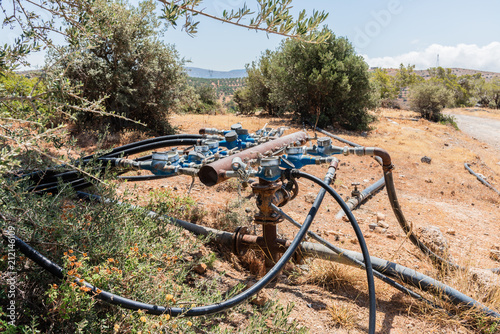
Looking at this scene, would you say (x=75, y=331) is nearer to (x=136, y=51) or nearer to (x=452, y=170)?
(x=136, y=51)

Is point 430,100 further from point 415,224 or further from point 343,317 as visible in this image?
point 343,317

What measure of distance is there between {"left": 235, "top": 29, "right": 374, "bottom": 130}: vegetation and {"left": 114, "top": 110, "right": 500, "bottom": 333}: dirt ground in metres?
2.92

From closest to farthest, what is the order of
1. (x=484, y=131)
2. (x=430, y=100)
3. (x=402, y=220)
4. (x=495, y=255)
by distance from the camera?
(x=402, y=220)
(x=495, y=255)
(x=484, y=131)
(x=430, y=100)

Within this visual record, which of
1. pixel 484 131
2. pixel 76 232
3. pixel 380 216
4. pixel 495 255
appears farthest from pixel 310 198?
pixel 484 131

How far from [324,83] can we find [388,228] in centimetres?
831

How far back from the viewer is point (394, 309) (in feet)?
8.75

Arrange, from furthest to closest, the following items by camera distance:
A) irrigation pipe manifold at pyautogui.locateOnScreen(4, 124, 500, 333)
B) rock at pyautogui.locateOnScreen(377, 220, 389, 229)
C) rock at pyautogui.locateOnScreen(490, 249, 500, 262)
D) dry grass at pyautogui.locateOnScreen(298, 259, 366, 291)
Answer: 1. rock at pyautogui.locateOnScreen(377, 220, 389, 229)
2. rock at pyautogui.locateOnScreen(490, 249, 500, 262)
3. dry grass at pyautogui.locateOnScreen(298, 259, 366, 291)
4. irrigation pipe manifold at pyautogui.locateOnScreen(4, 124, 500, 333)

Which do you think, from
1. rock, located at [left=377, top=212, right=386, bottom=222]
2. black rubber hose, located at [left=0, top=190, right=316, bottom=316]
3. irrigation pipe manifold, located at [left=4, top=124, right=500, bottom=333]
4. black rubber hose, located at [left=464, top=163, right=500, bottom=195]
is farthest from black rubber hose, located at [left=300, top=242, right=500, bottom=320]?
black rubber hose, located at [left=464, top=163, right=500, bottom=195]

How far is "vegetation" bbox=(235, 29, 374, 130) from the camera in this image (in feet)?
Result: 38.3

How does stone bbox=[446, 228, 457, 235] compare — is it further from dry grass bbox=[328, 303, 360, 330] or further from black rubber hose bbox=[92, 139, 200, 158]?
black rubber hose bbox=[92, 139, 200, 158]

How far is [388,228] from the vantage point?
4559mm

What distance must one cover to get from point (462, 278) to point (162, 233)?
8.63 feet

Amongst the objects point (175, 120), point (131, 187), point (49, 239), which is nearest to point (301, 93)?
point (175, 120)

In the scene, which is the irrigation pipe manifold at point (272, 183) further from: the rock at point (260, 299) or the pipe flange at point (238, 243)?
the rock at point (260, 299)
